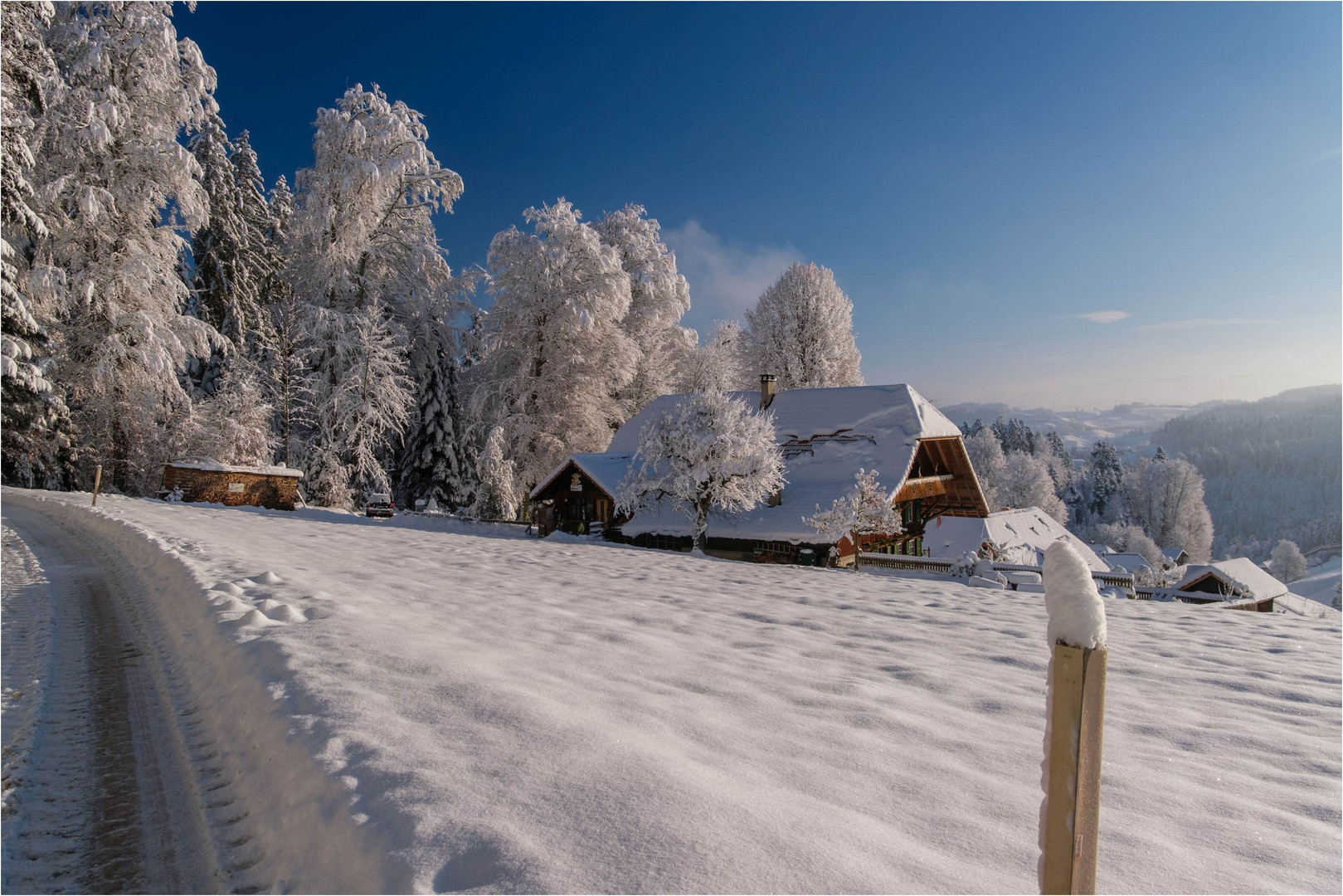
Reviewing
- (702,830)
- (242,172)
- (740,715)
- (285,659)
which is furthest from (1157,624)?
(242,172)

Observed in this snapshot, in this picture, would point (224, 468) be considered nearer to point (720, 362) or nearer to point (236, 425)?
point (236, 425)

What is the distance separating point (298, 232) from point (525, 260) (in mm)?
9986

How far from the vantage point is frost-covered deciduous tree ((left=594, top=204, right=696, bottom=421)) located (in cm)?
→ 3503

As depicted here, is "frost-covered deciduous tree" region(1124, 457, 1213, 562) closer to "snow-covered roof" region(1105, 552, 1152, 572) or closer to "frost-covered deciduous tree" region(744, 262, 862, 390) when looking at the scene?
"snow-covered roof" region(1105, 552, 1152, 572)

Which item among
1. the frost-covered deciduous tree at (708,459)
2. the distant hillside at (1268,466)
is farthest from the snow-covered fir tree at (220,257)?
the distant hillside at (1268,466)

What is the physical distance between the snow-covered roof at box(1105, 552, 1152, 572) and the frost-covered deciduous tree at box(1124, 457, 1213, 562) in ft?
115

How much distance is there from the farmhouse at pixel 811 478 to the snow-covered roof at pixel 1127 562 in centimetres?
1282

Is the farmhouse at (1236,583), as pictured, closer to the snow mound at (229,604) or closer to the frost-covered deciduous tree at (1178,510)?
the snow mound at (229,604)

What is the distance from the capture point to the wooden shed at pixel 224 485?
75.5 feet

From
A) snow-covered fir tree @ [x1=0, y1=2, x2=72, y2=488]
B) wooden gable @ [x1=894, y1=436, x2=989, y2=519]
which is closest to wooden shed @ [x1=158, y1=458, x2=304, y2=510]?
snow-covered fir tree @ [x1=0, y1=2, x2=72, y2=488]

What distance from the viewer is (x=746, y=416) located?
2255 centimetres

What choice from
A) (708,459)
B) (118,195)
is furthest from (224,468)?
(708,459)

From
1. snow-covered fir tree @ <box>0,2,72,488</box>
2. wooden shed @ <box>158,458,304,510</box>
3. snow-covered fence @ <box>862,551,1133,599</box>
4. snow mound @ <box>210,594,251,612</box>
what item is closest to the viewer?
snow mound @ <box>210,594,251,612</box>

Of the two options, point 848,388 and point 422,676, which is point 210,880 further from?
point 848,388
